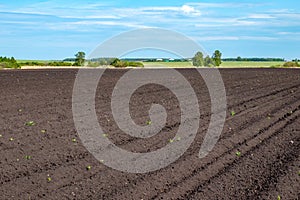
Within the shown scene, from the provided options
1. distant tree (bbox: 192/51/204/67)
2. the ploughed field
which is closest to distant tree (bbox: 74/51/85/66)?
distant tree (bbox: 192/51/204/67)

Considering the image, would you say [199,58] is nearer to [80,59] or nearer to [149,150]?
[149,150]

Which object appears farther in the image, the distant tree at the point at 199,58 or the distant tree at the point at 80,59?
the distant tree at the point at 80,59

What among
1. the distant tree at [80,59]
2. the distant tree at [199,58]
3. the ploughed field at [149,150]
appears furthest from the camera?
the distant tree at [80,59]

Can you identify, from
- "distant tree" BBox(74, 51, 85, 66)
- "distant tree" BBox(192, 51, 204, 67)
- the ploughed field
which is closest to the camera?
the ploughed field

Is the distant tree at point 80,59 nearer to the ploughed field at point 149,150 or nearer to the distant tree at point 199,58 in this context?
the distant tree at point 199,58

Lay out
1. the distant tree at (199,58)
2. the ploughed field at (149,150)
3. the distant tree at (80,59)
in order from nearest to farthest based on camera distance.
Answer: the ploughed field at (149,150), the distant tree at (199,58), the distant tree at (80,59)

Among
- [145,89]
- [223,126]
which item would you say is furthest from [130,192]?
[145,89]

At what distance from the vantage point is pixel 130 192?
789cm

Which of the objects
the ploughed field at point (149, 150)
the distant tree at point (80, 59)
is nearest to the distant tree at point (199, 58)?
the ploughed field at point (149, 150)

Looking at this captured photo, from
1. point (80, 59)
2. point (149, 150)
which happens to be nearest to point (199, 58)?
point (149, 150)

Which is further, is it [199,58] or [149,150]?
[199,58]

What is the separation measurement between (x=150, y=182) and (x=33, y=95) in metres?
12.8

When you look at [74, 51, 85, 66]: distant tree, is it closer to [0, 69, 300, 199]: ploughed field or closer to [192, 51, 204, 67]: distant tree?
[192, 51, 204, 67]: distant tree

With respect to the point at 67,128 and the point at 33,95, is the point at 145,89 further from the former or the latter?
the point at 67,128
